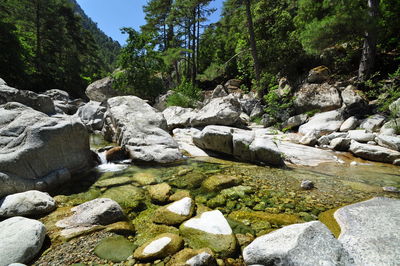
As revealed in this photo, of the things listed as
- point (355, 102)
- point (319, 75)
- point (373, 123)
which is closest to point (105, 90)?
point (319, 75)

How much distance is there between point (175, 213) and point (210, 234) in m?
0.67

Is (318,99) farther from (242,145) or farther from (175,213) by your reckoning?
(175,213)

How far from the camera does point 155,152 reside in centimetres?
569

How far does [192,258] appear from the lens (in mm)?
1973

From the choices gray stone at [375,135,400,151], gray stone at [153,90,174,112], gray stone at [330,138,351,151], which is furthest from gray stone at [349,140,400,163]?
gray stone at [153,90,174,112]

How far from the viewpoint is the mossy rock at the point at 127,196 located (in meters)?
3.35

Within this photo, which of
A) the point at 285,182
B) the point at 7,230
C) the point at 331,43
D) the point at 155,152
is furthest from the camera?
the point at 331,43

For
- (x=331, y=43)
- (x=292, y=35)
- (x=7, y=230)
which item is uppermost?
(x=292, y=35)

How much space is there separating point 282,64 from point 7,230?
13915mm

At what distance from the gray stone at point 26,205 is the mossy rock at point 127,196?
858mm

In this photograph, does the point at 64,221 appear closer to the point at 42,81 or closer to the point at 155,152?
the point at 155,152

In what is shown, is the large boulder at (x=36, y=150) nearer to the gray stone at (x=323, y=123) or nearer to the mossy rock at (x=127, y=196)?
the mossy rock at (x=127, y=196)

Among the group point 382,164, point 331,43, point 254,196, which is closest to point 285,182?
point 254,196

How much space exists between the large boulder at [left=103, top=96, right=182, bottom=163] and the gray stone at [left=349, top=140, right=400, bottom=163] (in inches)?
201
